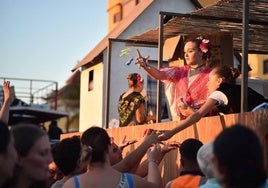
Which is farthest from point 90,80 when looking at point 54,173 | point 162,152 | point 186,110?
point 54,173

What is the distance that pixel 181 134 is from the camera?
6.91 meters

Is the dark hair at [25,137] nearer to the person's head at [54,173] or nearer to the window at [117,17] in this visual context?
the person's head at [54,173]

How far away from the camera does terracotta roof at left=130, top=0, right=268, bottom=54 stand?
7.96 m

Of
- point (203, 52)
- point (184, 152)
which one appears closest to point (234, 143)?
point (184, 152)

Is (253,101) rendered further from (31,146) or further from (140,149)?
(31,146)

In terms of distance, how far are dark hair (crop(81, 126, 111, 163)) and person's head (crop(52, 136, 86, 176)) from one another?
0.24 metres

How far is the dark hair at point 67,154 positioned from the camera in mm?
5199

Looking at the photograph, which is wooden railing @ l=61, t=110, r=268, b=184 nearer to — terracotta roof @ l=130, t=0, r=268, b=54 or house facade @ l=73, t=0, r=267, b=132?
terracotta roof @ l=130, t=0, r=268, b=54

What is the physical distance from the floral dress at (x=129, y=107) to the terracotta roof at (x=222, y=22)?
3.47ft

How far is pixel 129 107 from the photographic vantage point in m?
9.50

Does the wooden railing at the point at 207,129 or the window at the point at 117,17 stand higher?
the window at the point at 117,17

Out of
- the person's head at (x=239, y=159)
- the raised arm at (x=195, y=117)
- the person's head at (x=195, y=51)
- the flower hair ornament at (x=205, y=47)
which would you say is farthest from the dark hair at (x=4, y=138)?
the flower hair ornament at (x=205, y=47)

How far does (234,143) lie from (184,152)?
2038mm

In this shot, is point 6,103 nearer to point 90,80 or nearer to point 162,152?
point 162,152
